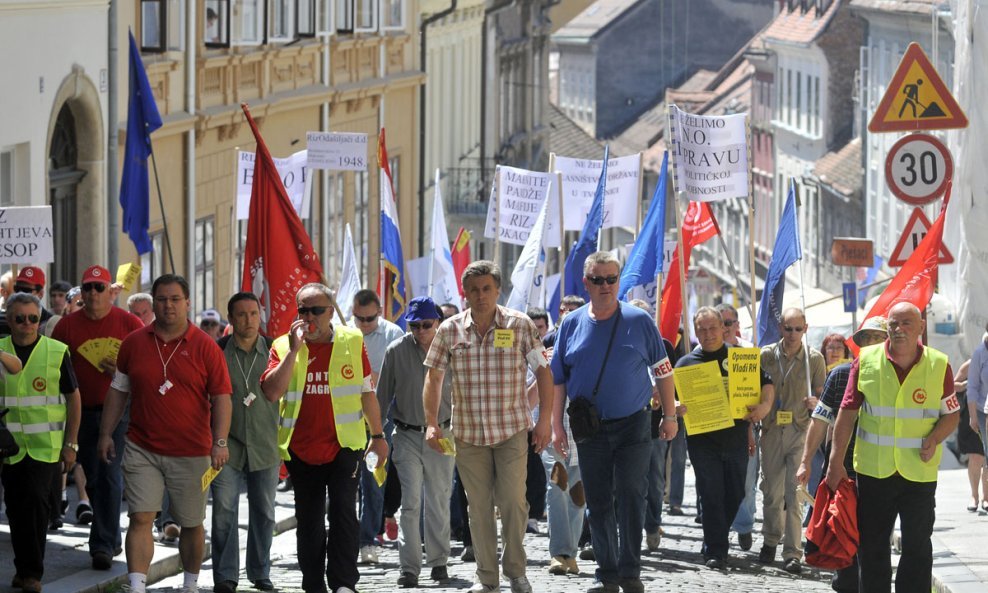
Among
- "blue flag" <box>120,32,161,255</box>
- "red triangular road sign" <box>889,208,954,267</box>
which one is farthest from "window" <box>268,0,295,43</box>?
"red triangular road sign" <box>889,208,954,267</box>

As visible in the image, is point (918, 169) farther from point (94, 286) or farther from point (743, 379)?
point (94, 286)

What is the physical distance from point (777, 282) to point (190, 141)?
10.2 m

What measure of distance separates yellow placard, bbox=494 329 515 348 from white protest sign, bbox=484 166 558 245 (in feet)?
34.4

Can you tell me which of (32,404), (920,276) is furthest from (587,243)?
(32,404)

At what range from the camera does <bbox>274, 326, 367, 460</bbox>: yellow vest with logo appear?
1135cm

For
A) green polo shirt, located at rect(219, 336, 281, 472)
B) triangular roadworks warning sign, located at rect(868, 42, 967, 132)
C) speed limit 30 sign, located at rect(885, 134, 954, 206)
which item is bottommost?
green polo shirt, located at rect(219, 336, 281, 472)

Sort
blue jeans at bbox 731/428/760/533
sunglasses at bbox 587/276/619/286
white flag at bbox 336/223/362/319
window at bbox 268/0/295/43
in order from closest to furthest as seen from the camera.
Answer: sunglasses at bbox 587/276/619/286, blue jeans at bbox 731/428/760/533, white flag at bbox 336/223/362/319, window at bbox 268/0/295/43

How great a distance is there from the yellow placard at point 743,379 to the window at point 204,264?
13.1m

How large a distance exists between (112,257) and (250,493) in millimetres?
10765

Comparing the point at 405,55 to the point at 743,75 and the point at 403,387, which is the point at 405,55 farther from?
the point at 743,75

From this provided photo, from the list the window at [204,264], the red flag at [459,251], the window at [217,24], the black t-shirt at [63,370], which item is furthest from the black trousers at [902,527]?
the window at [217,24]

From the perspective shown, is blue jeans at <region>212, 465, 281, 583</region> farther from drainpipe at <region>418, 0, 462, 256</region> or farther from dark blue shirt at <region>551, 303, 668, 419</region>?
drainpipe at <region>418, 0, 462, 256</region>

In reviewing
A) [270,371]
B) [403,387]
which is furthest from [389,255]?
[270,371]

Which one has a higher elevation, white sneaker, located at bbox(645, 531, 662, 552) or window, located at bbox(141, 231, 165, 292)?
window, located at bbox(141, 231, 165, 292)
